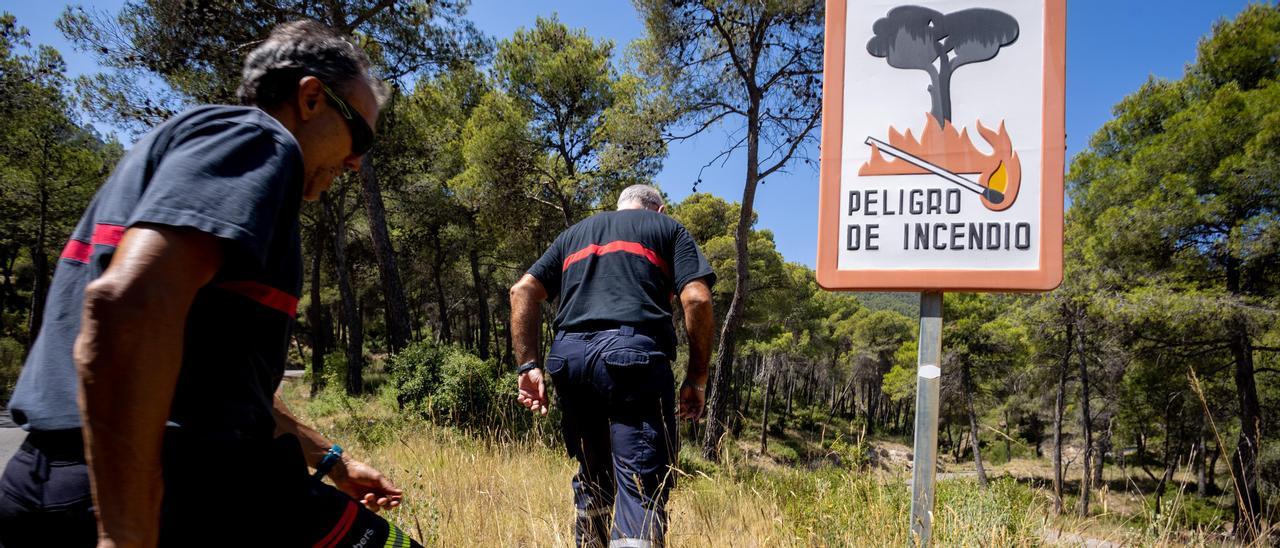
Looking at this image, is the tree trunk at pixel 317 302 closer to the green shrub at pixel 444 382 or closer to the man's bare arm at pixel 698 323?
the green shrub at pixel 444 382

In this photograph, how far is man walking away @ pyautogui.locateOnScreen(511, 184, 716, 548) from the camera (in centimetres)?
222

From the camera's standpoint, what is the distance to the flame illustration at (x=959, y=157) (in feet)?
7.32

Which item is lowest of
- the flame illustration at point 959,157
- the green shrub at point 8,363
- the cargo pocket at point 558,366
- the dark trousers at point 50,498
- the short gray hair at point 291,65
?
the green shrub at point 8,363

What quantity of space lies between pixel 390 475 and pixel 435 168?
14.5 metres

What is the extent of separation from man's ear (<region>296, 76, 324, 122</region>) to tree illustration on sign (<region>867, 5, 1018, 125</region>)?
6.64ft

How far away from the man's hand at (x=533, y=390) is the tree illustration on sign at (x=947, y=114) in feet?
5.23

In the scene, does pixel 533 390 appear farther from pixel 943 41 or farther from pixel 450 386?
pixel 450 386

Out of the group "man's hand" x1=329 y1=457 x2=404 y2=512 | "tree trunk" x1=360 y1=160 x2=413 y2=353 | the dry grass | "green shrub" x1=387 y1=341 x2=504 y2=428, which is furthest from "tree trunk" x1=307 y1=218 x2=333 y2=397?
"man's hand" x1=329 y1=457 x2=404 y2=512

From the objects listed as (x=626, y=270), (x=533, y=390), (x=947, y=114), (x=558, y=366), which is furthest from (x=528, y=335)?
(x=947, y=114)

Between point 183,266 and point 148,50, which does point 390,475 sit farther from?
point 148,50

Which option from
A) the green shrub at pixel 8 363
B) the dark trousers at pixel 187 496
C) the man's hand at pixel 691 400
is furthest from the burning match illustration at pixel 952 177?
the green shrub at pixel 8 363

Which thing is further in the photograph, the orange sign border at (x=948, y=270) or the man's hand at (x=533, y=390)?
the man's hand at (x=533, y=390)

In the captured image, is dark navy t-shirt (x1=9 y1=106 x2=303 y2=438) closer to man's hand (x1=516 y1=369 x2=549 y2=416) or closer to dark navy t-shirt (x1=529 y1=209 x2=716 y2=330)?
dark navy t-shirt (x1=529 y1=209 x2=716 y2=330)

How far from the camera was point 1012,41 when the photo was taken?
227 cm
